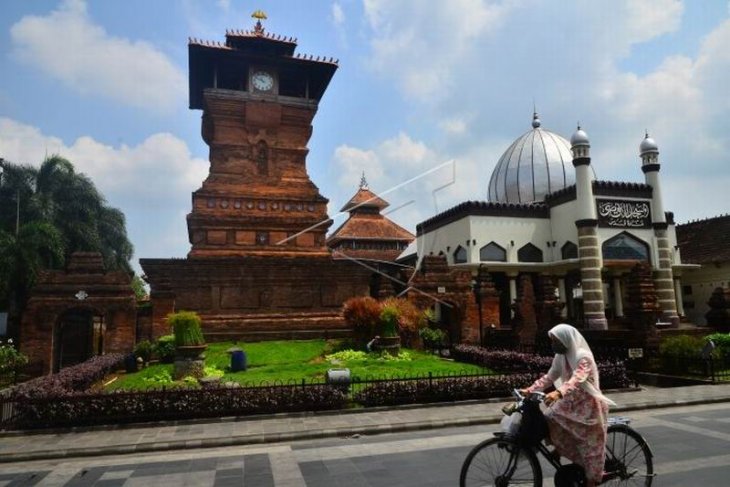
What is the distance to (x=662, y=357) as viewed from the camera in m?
16.4

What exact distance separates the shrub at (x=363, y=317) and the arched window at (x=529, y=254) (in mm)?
15648

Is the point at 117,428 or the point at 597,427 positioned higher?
the point at 597,427

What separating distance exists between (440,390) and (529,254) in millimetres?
21707

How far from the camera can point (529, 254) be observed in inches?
1254

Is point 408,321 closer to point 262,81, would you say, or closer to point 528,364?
point 528,364

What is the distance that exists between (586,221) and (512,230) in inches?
174

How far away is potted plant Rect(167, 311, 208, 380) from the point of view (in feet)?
46.0

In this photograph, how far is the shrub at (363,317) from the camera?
731 inches

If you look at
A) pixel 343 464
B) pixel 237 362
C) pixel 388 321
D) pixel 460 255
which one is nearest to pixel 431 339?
pixel 388 321

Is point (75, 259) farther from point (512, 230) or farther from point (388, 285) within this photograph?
point (512, 230)

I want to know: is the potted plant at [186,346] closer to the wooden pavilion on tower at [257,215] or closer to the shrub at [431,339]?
the wooden pavilion on tower at [257,215]

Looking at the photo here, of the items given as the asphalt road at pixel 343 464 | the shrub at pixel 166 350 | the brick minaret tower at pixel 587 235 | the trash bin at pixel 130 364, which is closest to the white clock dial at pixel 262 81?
the shrub at pixel 166 350

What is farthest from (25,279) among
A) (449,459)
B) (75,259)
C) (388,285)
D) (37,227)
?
(449,459)

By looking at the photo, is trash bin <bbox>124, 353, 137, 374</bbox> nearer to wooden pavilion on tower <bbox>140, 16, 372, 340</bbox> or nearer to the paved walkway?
wooden pavilion on tower <bbox>140, 16, 372, 340</bbox>
